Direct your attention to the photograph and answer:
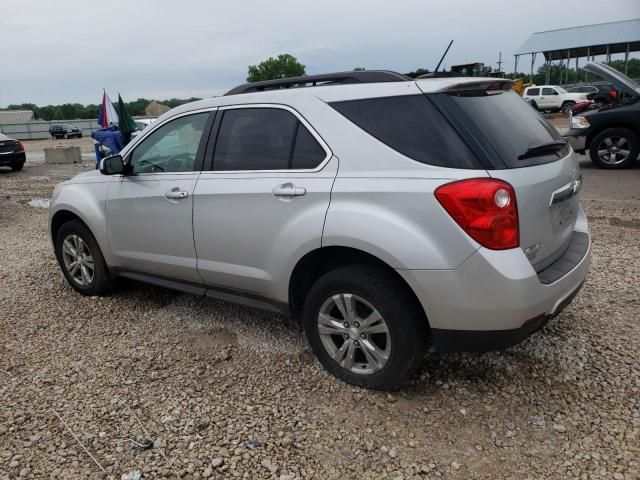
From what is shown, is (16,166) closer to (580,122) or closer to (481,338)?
(580,122)

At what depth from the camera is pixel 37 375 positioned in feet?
10.9

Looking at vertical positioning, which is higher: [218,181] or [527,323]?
[218,181]

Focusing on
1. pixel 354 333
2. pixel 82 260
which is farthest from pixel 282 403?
pixel 82 260

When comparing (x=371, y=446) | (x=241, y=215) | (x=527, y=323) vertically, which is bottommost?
(x=371, y=446)

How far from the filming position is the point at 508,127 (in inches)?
107

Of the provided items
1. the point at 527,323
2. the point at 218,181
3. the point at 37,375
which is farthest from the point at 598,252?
the point at 37,375

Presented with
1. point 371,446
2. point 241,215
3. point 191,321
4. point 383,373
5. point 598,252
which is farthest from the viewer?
point 598,252

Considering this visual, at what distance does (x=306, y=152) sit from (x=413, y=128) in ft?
2.15

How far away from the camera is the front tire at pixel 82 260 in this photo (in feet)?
14.3

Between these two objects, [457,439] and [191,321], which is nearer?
[457,439]

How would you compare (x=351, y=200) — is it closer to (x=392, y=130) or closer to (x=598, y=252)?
(x=392, y=130)

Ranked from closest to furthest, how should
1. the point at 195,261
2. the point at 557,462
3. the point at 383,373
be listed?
the point at 557,462, the point at 383,373, the point at 195,261

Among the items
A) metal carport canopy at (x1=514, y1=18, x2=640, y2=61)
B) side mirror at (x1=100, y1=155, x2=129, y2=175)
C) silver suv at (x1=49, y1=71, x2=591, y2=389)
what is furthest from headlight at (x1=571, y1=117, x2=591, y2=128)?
metal carport canopy at (x1=514, y1=18, x2=640, y2=61)

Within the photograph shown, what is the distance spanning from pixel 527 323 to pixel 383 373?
0.80m
